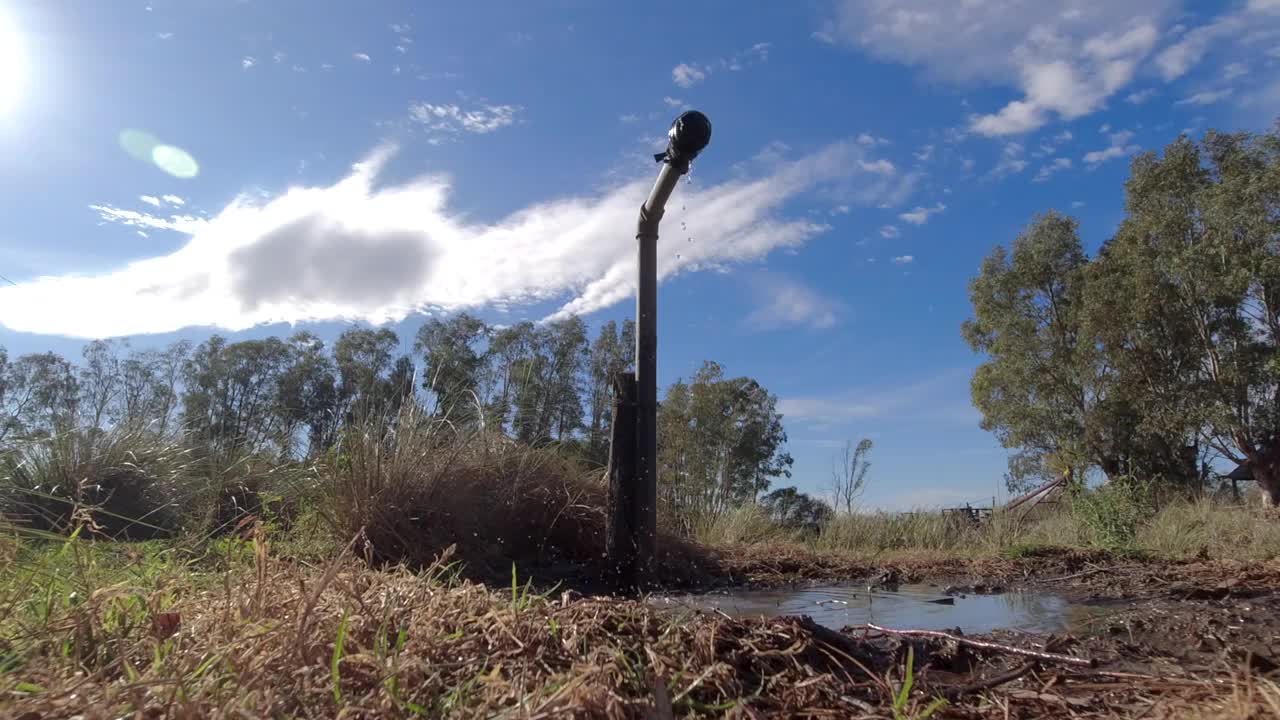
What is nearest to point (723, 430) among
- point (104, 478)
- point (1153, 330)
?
point (1153, 330)

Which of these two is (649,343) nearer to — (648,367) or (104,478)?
(648,367)

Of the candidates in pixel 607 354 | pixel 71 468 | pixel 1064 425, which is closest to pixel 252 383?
pixel 607 354

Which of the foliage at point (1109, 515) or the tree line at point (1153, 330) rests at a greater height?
the tree line at point (1153, 330)

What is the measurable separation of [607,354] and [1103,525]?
1924 centimetres

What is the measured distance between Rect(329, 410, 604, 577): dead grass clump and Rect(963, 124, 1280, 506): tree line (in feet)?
54.6

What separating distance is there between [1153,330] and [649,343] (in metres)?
23.5

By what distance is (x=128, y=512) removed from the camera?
278 inches

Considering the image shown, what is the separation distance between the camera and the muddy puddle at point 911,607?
11.1ft

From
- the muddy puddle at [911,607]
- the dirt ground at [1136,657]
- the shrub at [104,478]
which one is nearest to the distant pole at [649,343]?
the muddy puddle at [911,607]

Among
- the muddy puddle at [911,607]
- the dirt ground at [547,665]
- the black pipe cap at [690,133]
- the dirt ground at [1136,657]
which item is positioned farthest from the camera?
the black pipe cap at [690,133]

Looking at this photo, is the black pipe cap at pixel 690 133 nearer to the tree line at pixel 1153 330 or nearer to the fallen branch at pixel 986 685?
the fallen branch at pixel 986 685

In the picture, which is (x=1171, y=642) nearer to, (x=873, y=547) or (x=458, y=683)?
(x=458, y=683)

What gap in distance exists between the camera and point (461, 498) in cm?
537

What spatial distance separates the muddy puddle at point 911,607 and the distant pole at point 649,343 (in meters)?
0.46
